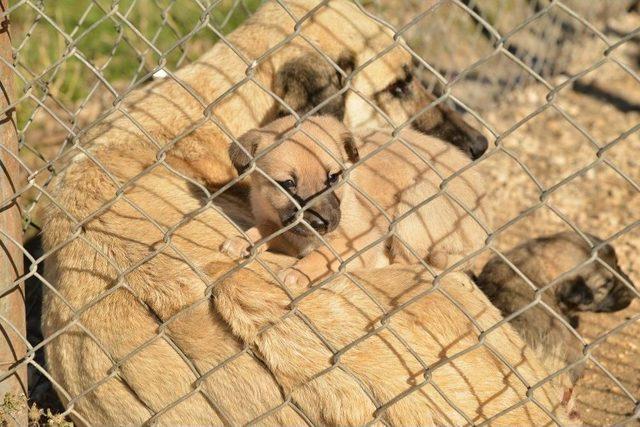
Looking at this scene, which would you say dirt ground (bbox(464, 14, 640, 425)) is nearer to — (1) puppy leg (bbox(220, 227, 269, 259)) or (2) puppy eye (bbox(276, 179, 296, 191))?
(2) puppy eye (bbox(276, 179, 296, 191))

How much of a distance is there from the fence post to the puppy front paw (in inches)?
33.9

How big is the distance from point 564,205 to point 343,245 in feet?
8.36

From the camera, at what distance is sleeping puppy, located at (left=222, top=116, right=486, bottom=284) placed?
3382mm

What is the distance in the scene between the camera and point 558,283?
4.61 m

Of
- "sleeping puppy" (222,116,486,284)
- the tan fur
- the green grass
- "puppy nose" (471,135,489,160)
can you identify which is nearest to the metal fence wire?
the tan fur

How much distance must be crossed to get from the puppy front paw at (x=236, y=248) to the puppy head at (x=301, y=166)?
262 millimetres

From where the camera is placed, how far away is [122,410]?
10.8ft

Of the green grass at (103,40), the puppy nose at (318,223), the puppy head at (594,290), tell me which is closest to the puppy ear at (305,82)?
the puppy nose at (318,223)

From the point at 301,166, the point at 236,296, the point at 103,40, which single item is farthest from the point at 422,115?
the point at 103,40

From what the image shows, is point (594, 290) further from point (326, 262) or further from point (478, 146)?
point (326, 262)

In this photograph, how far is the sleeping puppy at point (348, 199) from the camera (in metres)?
3.38

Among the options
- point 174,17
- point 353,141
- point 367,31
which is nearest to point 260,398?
point 353,141

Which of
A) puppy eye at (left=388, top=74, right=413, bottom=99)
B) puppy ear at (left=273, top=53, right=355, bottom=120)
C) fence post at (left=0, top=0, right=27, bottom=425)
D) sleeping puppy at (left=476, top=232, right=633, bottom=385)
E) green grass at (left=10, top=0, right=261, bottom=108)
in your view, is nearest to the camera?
fence post at (left=0, top=0, right=27, bottom=425)

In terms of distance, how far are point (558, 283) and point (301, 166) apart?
1.87 meters
